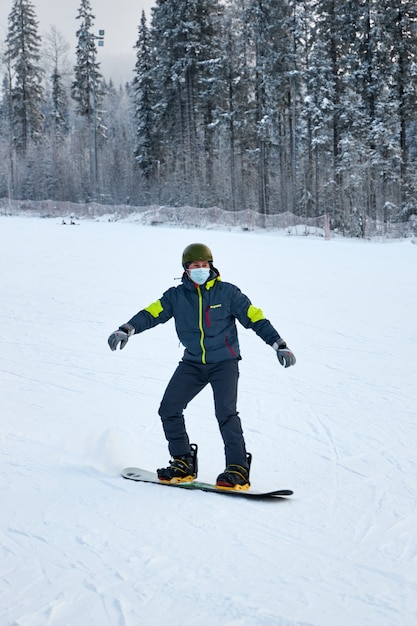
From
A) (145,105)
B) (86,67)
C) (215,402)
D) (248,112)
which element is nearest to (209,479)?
(215,402)

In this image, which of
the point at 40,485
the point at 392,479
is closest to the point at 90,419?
the point at 40,485

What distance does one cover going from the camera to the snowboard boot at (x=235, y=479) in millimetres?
3656

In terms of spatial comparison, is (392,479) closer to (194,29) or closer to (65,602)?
(65,602)

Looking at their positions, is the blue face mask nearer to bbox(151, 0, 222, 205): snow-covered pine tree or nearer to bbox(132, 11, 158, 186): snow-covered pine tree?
bbox(151, 0, 222, 205): snow-covered pine tree

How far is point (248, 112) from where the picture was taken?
33.9 meters

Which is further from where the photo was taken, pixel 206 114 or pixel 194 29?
pixel 206 114

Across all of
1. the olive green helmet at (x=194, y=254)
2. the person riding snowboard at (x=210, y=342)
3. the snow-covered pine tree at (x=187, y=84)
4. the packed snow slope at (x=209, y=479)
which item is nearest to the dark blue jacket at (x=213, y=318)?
the person riding snowboard at (x=210, y=342)

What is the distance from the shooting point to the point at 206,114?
36438 mm

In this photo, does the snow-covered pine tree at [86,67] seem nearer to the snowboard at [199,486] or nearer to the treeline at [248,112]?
the treeline at [248,112]

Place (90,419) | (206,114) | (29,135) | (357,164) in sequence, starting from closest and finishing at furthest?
(90,419)
(357,164)
(206,114)
(29,135)

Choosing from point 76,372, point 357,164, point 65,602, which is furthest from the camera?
point 357,164

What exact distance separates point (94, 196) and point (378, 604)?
121ft

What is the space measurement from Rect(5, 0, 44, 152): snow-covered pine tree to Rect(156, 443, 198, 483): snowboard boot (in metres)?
45.6

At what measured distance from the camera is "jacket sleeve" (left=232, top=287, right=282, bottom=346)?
3709 mm
